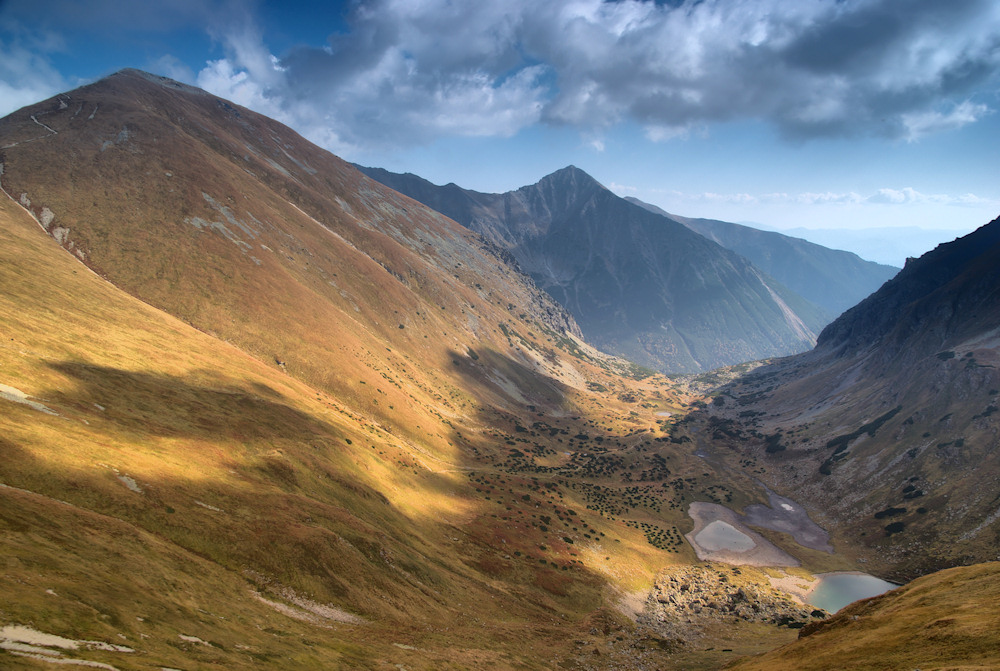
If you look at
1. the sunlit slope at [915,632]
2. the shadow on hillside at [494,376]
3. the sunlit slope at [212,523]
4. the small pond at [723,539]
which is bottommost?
the sunlit slope at [212,523]

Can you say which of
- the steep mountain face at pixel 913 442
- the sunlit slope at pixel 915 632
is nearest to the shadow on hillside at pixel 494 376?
the steep mountain face at pixel 913 442

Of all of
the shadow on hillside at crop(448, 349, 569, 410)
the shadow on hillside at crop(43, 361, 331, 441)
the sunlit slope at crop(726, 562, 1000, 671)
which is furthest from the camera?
the shadow on hillside at crop(448, 349, 569, 410)

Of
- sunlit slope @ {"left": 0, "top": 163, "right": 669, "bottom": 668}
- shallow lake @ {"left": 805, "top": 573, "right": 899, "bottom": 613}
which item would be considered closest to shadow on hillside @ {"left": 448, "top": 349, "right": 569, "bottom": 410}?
sunlit slope @ {"left": 0, "top": 163, "right": 669, "bottom": 668}

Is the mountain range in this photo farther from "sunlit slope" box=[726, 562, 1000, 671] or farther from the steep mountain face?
the steep mountain face

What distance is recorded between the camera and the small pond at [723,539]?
95.4 metres

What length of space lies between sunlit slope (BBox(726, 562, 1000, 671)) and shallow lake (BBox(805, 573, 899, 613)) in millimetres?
42761

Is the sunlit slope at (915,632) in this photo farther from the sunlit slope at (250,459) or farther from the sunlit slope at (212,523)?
the sunlit slope at (250,459)

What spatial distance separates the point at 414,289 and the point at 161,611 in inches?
6979

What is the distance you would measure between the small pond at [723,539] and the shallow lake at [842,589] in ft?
48.0

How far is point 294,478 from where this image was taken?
167ft

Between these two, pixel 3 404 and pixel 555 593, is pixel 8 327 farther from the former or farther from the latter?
pixel 555 593

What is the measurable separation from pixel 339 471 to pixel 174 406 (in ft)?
66.6

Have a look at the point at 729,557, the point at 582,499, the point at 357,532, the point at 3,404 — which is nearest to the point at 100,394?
the point at 3,404

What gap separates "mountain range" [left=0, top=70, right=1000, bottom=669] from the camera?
2802 cm
